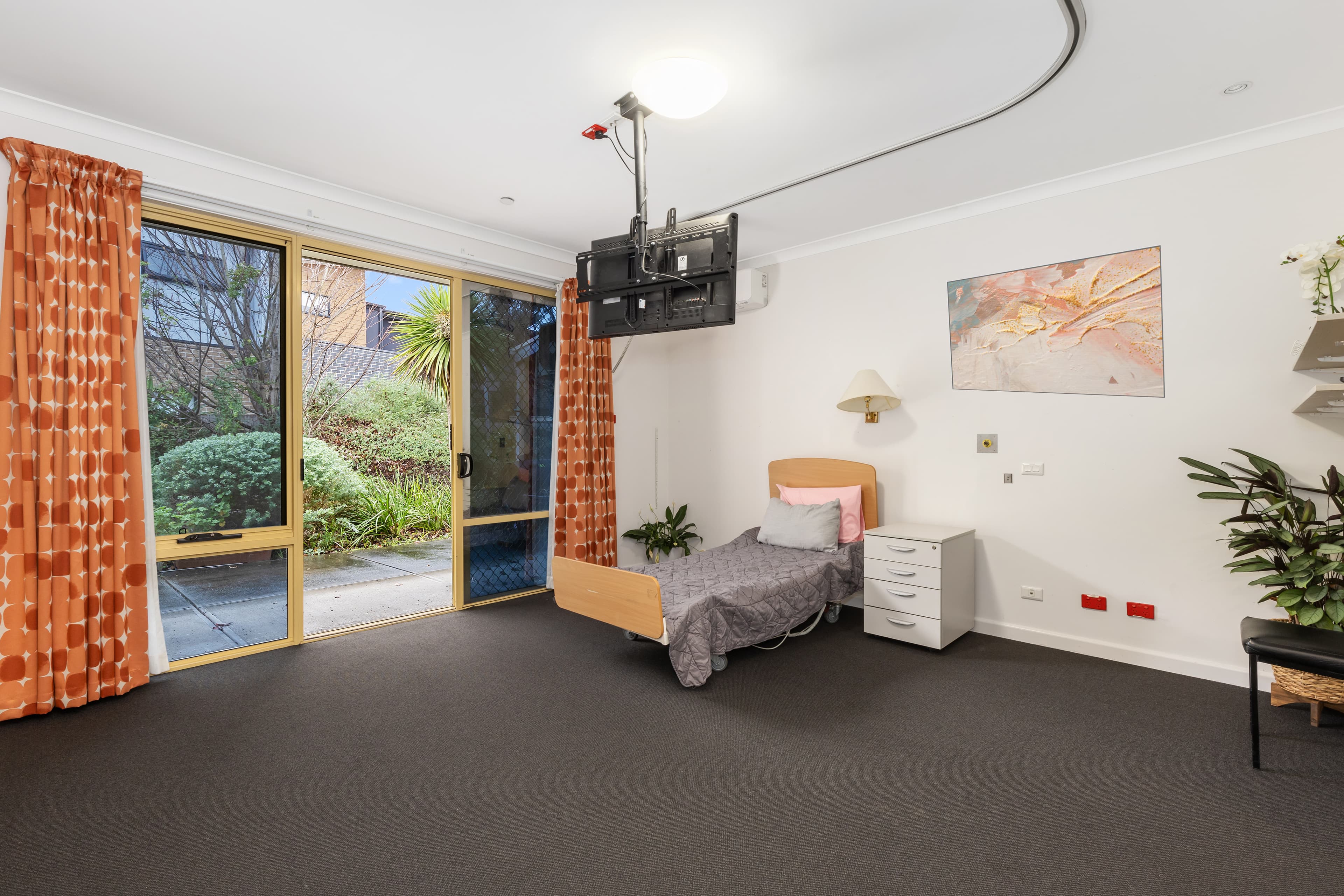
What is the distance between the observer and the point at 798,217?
403 cm

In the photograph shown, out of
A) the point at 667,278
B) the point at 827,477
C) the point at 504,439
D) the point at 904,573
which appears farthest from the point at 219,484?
the point at 904,573

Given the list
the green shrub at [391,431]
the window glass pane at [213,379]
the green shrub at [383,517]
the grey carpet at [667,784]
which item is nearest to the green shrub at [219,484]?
the window glass pane at [213,379]

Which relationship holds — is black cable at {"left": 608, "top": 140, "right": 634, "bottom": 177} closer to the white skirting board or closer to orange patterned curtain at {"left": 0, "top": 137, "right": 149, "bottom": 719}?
orange patterned curtain at {"left": 0, "top": 137, "right": 149, "bottom": 719}

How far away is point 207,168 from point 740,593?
11.5 ft

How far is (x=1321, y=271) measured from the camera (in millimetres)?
2449

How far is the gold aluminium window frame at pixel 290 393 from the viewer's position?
322cm

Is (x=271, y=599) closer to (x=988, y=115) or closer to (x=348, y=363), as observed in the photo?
(x=348, y=363)

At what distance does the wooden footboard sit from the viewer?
2930 millimetres

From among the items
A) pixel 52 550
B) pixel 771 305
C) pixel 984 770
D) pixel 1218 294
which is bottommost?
pixel 984 770

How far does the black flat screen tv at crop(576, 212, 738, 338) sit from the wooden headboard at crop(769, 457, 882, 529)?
183 cm

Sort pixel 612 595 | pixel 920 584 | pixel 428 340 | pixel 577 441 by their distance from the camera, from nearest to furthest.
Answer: pixel 612 595 < pixel 920 584 < pixel 577 441 < pixel 428 340

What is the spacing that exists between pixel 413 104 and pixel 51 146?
1.65 meters

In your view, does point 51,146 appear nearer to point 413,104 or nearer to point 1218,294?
point 413,104

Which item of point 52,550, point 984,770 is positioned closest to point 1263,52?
point 984,770
